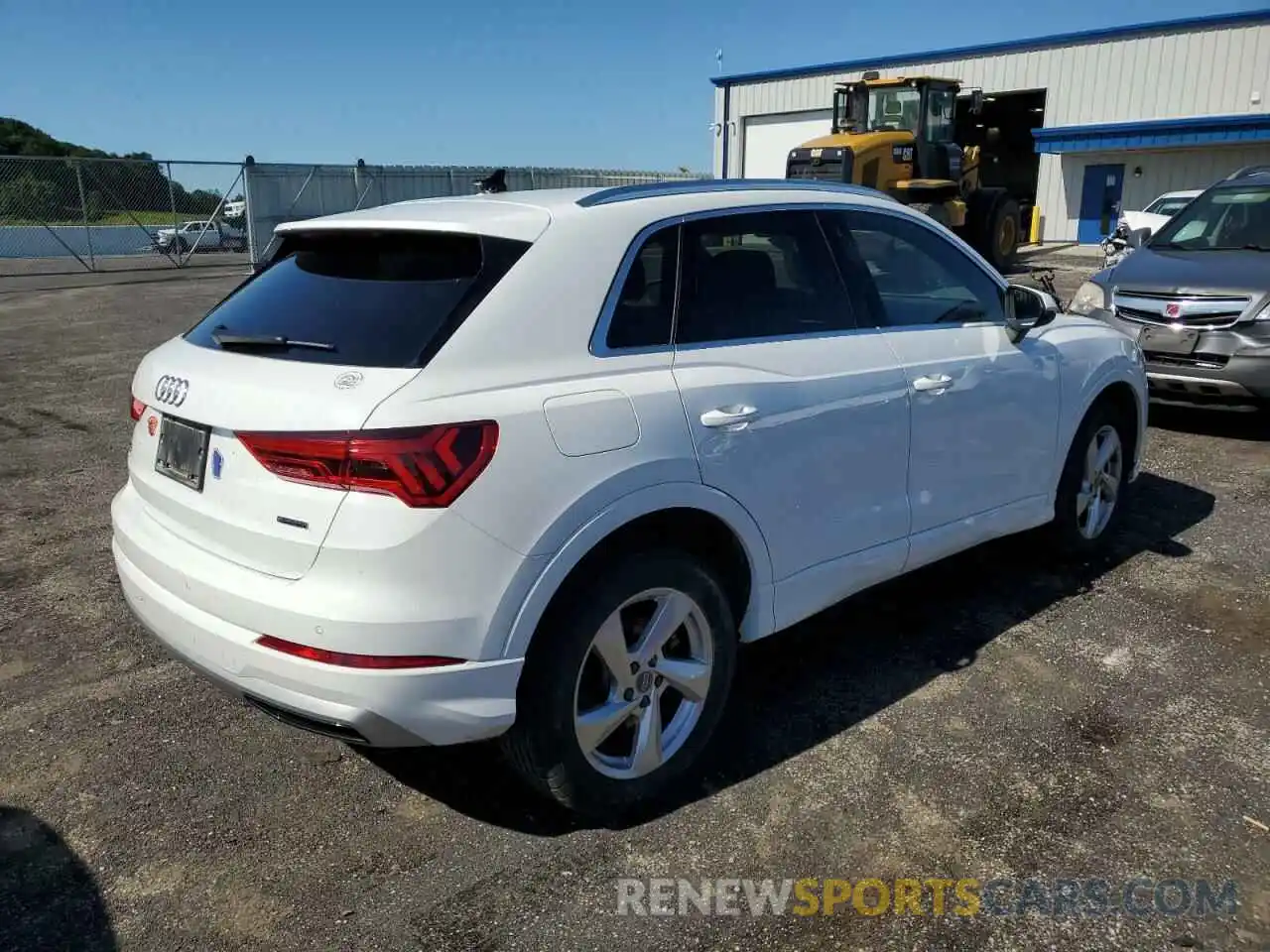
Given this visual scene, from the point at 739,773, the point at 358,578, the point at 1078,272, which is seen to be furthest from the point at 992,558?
the point at 1078,272

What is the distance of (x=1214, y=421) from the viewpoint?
812cm

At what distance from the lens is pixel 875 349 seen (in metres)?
3.62

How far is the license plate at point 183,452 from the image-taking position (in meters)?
2.82

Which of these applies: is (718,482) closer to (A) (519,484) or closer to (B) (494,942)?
(A) (519,484)

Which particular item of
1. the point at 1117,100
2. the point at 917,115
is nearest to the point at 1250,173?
the point at 917,115

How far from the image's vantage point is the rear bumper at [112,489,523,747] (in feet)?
8.18

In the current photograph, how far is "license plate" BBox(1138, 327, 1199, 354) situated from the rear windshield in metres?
6.06

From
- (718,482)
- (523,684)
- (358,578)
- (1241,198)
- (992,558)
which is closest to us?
(358,578)

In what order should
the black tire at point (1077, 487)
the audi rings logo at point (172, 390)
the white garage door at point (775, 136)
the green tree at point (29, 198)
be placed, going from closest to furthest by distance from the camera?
the audi rings logo at point (172, 390) → the black tire at point (1077, 487) → the green tree at point (29, 198) → the white garage door at point (775, 136)

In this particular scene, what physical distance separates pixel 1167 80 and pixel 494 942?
1315 inches

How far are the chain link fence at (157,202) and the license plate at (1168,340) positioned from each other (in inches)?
654

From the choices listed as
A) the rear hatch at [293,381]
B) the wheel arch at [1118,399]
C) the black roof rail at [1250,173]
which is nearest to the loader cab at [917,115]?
the black roof rail at [1250,173]

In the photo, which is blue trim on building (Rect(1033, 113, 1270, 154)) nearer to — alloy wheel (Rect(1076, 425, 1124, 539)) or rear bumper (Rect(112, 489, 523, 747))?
alloy wheel (Rect(1076, 425, 1124, 539))

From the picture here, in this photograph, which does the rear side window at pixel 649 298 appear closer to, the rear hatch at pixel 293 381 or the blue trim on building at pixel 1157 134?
the rear hatch at pixel 293 381
